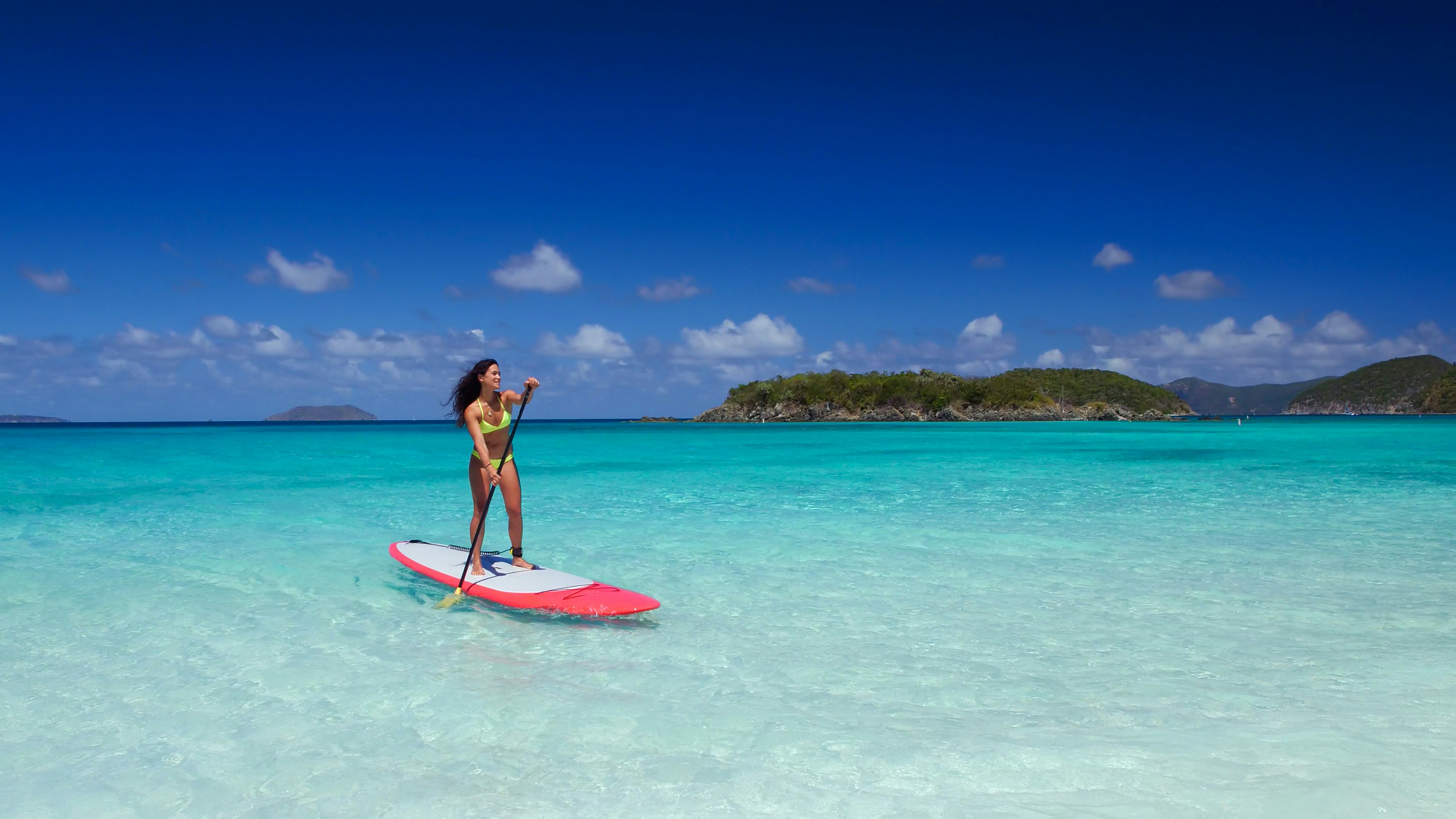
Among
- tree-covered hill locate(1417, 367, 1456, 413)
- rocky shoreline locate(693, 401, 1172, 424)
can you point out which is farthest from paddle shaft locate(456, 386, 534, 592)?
tree-covered hill locate(1417, 367, 1456, 413)

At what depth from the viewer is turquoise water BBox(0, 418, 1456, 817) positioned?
3689mm

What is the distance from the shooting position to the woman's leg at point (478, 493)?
7406 millimetres

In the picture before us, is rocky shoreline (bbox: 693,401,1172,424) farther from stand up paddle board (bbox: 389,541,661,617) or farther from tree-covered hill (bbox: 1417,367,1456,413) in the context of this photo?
stand up paddle board (bbox: 389,541,661,617)

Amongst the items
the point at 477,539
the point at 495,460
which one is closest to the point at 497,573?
the point at 477,539

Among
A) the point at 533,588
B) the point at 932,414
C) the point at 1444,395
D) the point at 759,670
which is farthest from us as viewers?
the point at 1444,395

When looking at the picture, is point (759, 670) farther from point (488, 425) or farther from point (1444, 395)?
point (1444, 395)

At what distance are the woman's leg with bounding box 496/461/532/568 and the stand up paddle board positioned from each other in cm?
19

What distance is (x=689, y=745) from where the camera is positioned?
13.7 ft

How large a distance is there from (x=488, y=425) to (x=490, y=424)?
0.02 metres

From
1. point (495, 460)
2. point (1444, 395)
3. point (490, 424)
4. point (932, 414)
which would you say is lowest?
point (495, 460)

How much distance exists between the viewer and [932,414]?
13950cm

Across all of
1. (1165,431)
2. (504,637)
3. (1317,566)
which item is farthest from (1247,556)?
(1165,431)

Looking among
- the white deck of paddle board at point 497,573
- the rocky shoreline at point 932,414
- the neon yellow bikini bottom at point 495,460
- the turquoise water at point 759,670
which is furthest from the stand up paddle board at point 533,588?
the rocky shoreline at point 932,414

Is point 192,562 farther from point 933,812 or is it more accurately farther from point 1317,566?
point 1317,566
